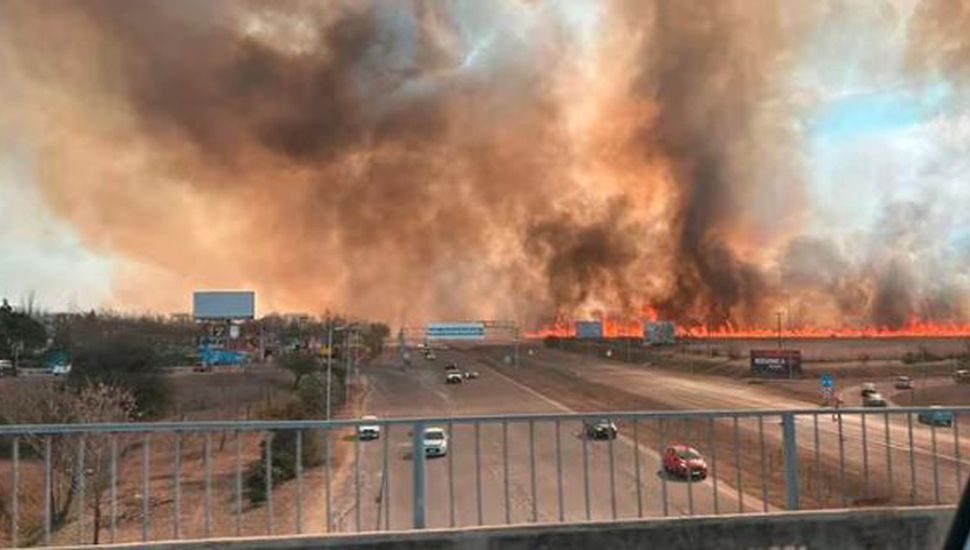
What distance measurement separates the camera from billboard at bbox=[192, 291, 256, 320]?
83.6 metres

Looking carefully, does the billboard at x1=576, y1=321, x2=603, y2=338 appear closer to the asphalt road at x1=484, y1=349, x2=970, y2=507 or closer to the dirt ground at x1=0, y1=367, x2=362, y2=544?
the asphalt road at x1=484, y1=349, x2=970, y2=507

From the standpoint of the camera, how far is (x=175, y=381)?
69500mm

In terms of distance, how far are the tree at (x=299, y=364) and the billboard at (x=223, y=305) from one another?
5.80 m

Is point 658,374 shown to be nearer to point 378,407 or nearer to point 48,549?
point 378,407

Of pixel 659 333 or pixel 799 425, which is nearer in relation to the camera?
pixel 799 425

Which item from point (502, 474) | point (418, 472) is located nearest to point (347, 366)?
point (502, 474)

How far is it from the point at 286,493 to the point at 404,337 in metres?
82.3

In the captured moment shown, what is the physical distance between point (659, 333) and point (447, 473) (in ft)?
359

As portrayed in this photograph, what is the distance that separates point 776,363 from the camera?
263ft

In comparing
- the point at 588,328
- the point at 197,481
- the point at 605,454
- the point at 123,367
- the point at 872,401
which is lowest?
the point at 197,481

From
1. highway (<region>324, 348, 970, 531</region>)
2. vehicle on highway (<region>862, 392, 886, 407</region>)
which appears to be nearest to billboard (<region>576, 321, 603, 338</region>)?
highway (<region>324, 348, 970, 531</region>)

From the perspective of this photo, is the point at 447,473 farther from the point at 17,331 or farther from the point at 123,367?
the point at 17,331

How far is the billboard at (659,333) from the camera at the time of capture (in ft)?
375

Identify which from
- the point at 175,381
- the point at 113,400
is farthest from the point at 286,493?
the point at 175,381
